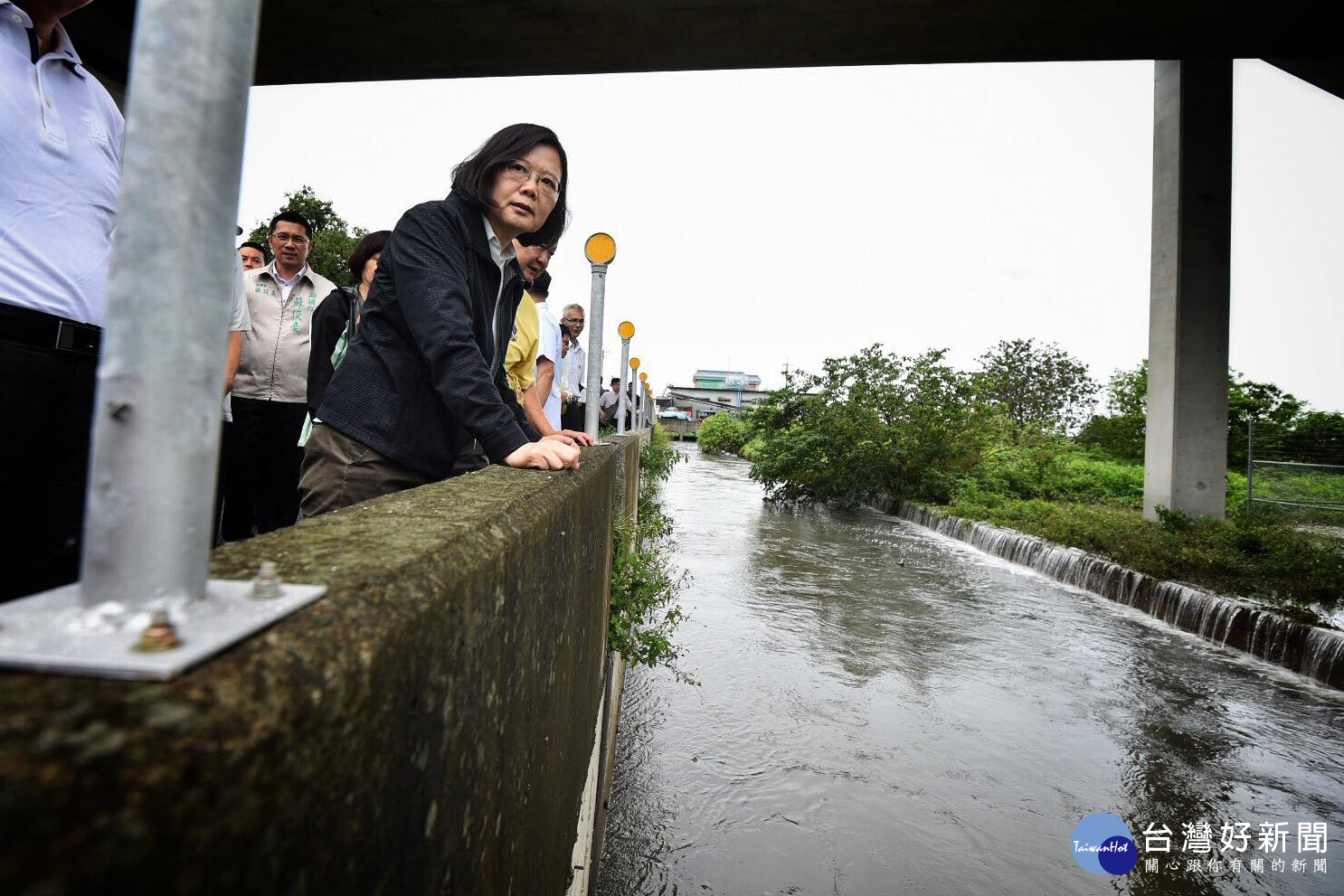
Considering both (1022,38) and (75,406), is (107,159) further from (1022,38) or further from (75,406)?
(1022,38)

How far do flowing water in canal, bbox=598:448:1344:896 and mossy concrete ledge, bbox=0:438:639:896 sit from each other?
2455 mm

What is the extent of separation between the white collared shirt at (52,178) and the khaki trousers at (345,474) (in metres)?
0.57

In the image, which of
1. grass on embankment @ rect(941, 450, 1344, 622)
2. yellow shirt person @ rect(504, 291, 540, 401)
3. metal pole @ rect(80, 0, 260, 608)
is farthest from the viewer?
grass on embankment @ rect(941, 450, 1344, 622)

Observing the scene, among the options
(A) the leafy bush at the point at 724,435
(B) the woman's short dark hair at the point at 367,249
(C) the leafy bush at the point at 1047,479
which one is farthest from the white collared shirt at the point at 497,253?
(A) the leafy bush at the point at 724,435

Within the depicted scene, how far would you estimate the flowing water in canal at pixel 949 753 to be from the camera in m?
3.22

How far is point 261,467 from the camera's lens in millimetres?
4301

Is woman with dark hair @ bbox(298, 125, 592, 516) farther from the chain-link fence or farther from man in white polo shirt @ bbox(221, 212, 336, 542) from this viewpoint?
the chain-link fence

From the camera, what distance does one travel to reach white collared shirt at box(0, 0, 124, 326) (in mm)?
1542

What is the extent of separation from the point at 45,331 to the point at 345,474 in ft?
2.22

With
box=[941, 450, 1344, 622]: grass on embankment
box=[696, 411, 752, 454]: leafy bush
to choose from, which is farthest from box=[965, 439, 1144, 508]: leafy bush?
box=[696, 411, 752, 454]: leafy bush

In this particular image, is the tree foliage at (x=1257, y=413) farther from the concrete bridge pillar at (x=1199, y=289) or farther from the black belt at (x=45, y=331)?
the black belt at (x=45, y=331)

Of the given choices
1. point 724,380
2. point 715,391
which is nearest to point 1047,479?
point 715,391

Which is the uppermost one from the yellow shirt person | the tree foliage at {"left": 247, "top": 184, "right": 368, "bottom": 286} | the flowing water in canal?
the tree foliage at {"left": 247, "top": 184, "right": 368, "bottom": 286}

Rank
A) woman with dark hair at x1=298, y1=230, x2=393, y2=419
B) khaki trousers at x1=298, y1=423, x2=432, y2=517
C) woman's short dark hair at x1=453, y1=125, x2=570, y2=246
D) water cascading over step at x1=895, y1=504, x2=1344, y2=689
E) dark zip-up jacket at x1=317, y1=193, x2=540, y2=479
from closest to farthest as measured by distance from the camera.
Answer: dark zip-up jacket at x1=317, y1=193, x2=540, y2=479
khaki trousers at x1=298, y1=423, x2=432, y2=517
woman's short dark hair at x1=453, y1=125, x2=570, y2=246
woman with dark hair at x1=298, y1=230, x2=393, y2=419
water cascading over step at x1=895, y1=504, x2=1344, y2=689
